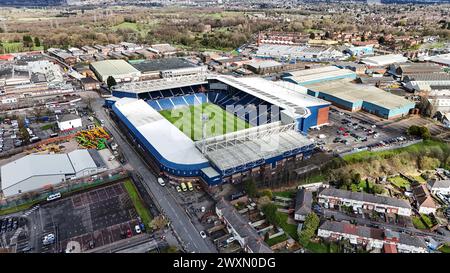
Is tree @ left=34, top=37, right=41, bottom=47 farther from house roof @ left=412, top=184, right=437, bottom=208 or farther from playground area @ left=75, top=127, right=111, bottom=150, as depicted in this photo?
house roof @ left=412, top=184, right=437, bottom=208

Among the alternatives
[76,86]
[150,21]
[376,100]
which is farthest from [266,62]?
[150,21]

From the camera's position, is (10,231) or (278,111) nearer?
(10,231)

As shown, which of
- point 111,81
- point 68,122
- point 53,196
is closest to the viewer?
point 53,196

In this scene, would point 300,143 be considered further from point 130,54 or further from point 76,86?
point 130,54

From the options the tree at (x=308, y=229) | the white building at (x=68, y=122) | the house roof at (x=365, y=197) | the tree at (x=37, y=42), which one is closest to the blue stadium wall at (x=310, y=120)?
the house roof at (x=365, y=197)

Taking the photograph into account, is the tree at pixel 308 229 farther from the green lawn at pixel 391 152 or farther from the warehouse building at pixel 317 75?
the warehouse building at pixel 317 75

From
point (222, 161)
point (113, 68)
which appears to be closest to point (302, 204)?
point (222, 161)

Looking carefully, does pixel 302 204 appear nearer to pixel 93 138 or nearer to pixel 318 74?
pixel 93 138
